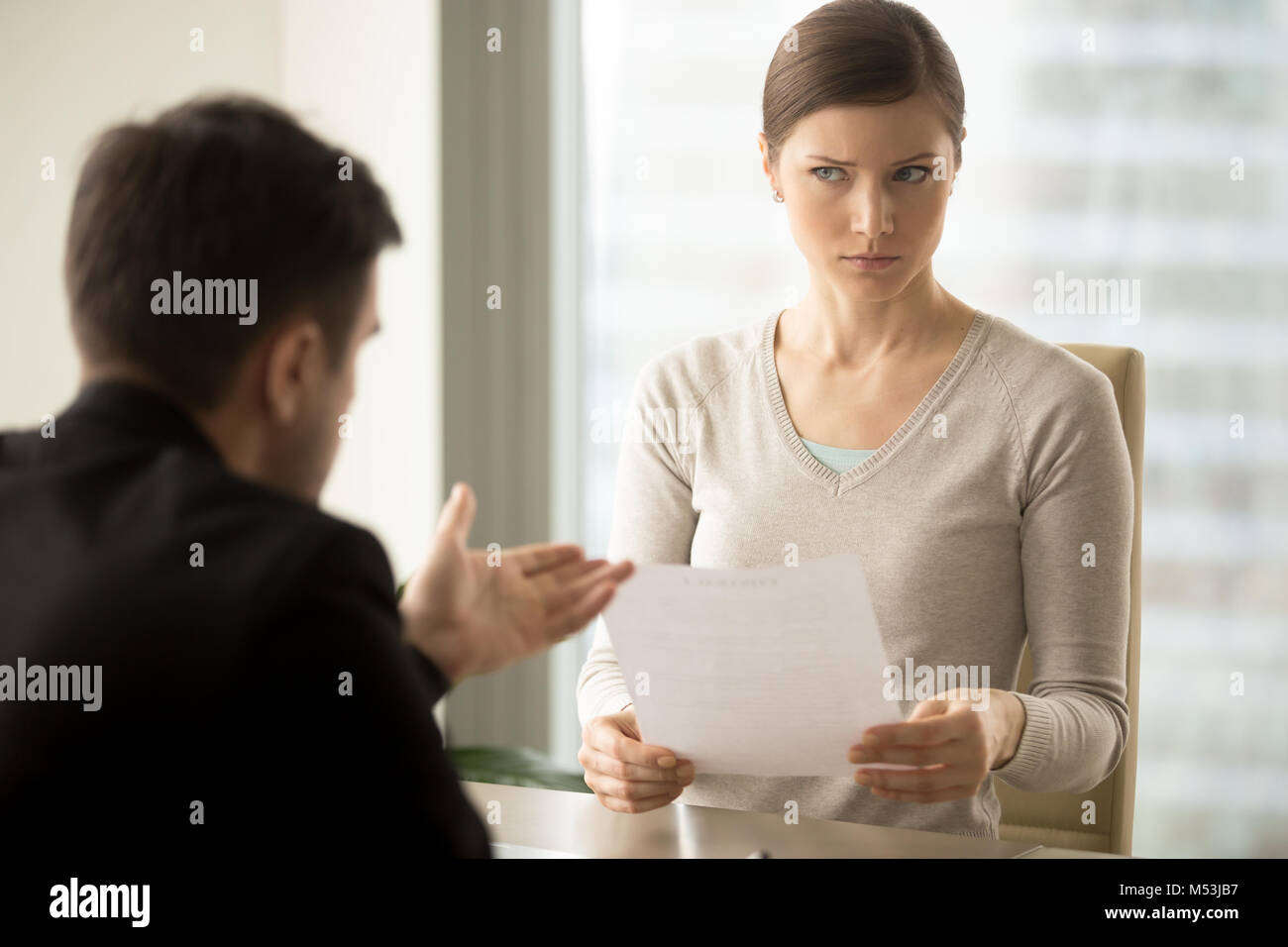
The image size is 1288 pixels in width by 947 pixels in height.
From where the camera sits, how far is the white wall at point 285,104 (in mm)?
2500

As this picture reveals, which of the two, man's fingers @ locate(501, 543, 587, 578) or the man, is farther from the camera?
man's fingers @ locate(501, 543, 587, 578)

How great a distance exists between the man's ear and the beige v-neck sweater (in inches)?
27.1

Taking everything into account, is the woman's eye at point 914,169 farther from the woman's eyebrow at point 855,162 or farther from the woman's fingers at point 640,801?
the woman's fingers at point 640,801

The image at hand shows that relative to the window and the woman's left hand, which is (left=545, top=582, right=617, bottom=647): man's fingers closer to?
the woman's left hand

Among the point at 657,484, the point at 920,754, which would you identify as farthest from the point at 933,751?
the point at 657,484

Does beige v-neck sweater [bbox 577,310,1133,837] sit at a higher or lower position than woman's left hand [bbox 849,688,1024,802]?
higher

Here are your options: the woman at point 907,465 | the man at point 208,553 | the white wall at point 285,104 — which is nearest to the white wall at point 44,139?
the white wall at point 285,104

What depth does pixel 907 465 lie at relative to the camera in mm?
1410

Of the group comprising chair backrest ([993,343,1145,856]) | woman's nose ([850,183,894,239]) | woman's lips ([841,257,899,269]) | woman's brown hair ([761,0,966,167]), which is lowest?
chair backrest ([993,343,1145,856])

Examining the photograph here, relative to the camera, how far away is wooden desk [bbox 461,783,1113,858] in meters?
1.03

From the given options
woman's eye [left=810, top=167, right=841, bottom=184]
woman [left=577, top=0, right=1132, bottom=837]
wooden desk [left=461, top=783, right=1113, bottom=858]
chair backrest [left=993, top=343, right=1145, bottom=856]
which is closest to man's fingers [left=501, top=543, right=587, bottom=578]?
wooden desk [left=461, top=783, right=1113, bottom=858]

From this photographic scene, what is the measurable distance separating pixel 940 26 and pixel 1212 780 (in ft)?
5.50

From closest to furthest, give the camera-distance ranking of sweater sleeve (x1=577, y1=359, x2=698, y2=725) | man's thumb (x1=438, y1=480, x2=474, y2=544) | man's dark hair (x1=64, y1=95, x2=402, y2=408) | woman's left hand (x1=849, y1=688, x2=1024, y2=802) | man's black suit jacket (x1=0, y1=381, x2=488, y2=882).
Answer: man's black suit jacket (x1=0, y1=381, x2=488, y2=882) → man's dark hair (x1=64, y1=95, x2=402, y2=408) → man's thumb (x1=438, y1=480, x2=474, y2=544) → woman's left hand (x1=849, y1=688, x2=1024, y2=802) → sweater sleeve (x1=577, y1=359, x2=698, y2=725)
